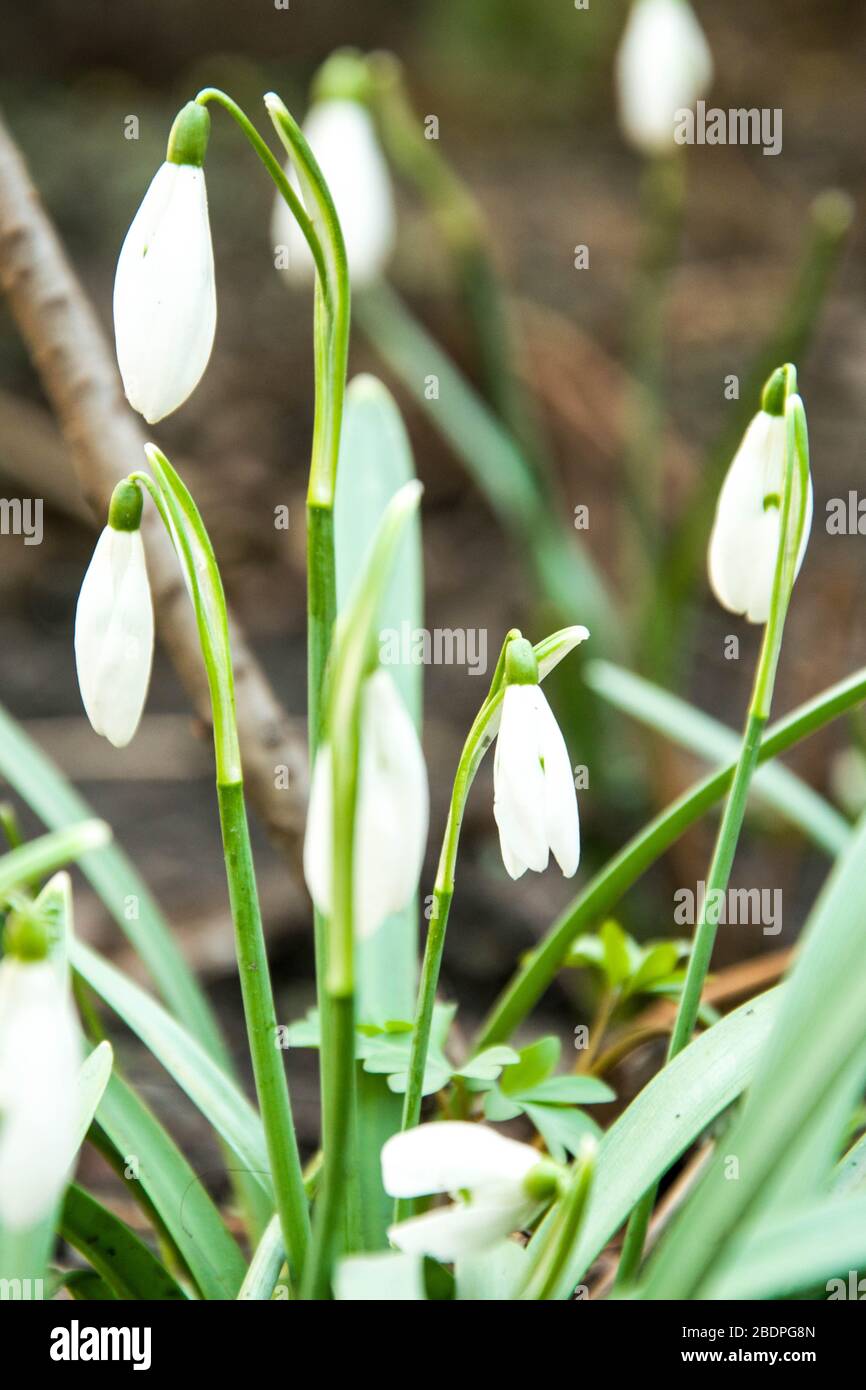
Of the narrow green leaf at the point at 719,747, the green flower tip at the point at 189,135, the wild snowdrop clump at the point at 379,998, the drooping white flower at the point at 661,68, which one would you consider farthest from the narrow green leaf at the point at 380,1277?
the drooping white flower at the point at 661,68

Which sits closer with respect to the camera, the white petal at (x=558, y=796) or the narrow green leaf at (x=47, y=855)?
the narrow green leaf at (x=47, y=855)

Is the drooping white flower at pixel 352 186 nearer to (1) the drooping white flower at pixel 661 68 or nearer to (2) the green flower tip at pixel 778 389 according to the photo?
(1) the drooping white flower at pixel 661 68

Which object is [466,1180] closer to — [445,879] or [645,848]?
[445,879]

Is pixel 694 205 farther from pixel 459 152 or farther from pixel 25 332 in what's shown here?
pixel 25 332

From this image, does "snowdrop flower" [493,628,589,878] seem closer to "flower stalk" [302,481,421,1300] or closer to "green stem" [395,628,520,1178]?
"green stem" [395,628,520,1178]

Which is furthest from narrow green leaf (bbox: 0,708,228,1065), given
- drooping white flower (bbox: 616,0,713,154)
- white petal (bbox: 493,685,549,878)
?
drooping white flower (bbox: 616,0,713,154)

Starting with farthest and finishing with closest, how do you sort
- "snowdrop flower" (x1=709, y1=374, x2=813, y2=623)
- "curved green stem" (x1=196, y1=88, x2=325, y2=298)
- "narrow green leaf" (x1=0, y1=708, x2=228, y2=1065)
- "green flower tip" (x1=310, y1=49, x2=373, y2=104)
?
"green flower tip" (x1=310, y1=49, x2=373, y2=104) < "narrow green leaf" (x1=0, y1=708, x2=228, y2=1065) < "snowdrop flower" (x1=709, y1=374, x2=813, y2=623) < "curved green stem" (x1=196, y1=88, x2=325, y2=298)
